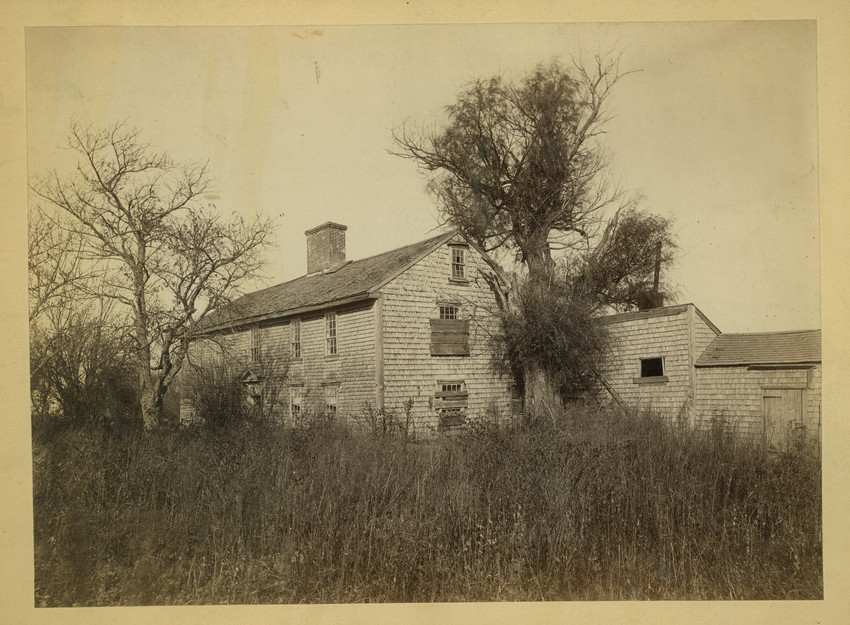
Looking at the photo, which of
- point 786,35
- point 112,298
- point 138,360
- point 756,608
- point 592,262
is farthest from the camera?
point 592,262

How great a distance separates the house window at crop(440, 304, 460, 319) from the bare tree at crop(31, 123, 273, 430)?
11.6ft

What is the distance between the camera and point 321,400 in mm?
5742

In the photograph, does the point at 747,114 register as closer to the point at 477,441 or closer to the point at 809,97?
the point at 809,97

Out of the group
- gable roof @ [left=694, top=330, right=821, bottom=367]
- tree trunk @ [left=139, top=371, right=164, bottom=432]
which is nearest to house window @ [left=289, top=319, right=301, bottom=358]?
tree trunk @ [left=139, top=371, right=164, bottom=432]

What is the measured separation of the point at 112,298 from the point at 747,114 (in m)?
6.69

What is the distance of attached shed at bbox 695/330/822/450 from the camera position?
4707 millimetres

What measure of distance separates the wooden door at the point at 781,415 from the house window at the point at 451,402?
3.38 meters

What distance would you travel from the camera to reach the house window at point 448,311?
7.82 metres

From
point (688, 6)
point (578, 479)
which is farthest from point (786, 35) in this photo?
point (578, 479)

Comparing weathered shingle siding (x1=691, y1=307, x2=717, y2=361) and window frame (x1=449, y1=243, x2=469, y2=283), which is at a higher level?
window frame (x1=449, y1=243, x2=469, y2=283)

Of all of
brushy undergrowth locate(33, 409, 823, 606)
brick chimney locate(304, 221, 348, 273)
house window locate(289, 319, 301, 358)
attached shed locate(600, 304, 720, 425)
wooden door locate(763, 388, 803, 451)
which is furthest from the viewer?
attached shed locate(600, 304, 720, 425)

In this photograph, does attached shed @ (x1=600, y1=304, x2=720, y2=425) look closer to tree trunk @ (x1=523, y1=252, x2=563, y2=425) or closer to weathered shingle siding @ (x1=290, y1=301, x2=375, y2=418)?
tree trunk @ (x1=523, y1=252, x2=563, y2=425)

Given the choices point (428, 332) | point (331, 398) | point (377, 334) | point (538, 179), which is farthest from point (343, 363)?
point (538, 179)

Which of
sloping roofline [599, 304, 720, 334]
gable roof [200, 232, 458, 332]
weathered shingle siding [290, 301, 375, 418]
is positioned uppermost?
gable roof [200, 232, 458, 332]
